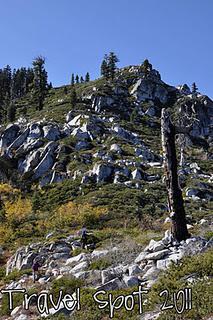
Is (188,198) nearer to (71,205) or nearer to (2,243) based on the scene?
(71,205)

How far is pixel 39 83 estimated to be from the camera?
8350 cm

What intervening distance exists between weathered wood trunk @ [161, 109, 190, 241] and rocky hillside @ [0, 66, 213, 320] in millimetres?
564

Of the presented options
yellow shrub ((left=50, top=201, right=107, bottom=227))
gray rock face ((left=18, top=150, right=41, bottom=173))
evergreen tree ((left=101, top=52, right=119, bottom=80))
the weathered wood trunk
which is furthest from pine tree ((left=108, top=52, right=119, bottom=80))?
the weathered wood trunk

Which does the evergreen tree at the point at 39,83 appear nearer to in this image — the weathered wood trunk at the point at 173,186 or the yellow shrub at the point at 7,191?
the yellow shrub at the point at 7,191

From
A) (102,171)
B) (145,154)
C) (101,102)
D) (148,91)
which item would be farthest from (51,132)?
(148,91)

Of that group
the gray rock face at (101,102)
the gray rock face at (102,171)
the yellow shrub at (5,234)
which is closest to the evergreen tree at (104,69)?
the gray rock face at (101,102)

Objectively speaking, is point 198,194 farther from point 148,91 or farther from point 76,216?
point 148,91

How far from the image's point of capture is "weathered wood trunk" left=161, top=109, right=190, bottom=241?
49.7 feet

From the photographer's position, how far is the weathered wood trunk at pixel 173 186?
15141 mm

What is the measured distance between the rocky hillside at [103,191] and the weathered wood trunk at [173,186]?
1.85 feet

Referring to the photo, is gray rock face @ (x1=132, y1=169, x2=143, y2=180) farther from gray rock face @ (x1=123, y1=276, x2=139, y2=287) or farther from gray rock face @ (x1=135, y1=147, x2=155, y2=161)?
gray rock face @ (x1=123, y1=276, x2=139, y2=287)

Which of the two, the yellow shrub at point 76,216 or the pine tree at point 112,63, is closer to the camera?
the yellow shrub at point 76,216

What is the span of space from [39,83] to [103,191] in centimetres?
4563

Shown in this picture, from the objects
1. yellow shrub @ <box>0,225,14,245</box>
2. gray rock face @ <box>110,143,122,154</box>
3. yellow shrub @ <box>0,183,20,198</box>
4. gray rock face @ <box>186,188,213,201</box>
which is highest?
gray rock face @ <box>110,143,122,154</box>
